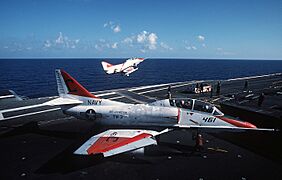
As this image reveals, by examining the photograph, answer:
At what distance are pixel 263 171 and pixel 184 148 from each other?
5.02 metres

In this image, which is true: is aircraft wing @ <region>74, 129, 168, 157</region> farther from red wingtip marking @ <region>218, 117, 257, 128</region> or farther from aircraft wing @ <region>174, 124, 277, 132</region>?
red wingtip marking @ <region>218, 117, 257, 128</region>

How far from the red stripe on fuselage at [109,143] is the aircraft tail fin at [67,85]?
5577 millimetres

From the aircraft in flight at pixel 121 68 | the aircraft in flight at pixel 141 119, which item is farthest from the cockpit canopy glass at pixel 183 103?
the aircraft in flight at pixel 121 68

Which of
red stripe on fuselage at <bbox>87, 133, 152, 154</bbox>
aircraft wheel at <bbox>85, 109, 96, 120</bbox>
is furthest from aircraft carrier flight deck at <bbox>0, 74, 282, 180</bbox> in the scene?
aircraft wheel at <bbox>85, 109, 96, 120</bbox>

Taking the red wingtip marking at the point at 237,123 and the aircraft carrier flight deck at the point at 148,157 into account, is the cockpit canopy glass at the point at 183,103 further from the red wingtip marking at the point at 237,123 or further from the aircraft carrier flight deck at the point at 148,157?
the aircraft carrier flight deck at the point at 148,157

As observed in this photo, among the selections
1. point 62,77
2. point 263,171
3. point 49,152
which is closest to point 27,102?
point 62,77

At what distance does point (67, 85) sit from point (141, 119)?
7533 mm

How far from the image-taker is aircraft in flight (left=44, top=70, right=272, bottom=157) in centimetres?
1223

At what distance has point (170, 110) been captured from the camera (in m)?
13.9

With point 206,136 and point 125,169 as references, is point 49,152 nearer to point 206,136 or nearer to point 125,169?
point 125,169

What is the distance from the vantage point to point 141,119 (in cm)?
1452

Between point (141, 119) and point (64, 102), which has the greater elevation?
point (64, 102)

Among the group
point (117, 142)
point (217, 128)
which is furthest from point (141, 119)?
point (217, 128)

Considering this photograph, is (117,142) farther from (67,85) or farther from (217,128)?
(67,85)
